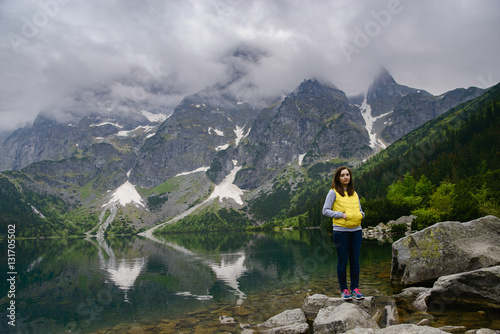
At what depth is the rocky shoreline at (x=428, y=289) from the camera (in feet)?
32.2

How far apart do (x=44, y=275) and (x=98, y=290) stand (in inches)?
770

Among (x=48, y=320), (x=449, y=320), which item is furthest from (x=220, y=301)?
(x=449, y=320)

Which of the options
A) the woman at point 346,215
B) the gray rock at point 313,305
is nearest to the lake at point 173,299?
the gray rock at point 313,305

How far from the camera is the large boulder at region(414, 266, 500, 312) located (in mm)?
11445

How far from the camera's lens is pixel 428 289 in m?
14.4

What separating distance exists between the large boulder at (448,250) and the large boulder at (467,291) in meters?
4.89

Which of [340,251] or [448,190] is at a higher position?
[448,190]

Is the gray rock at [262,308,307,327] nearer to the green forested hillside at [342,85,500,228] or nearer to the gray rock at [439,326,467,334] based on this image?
the gray rock at [439,326,467,334]

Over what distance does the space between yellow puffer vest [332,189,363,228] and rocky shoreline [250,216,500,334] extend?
3.05 meters

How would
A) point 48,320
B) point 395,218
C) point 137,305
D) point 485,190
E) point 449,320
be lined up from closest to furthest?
point 449,320
point 48,320
point 137,305
point 485,190
point 395,218

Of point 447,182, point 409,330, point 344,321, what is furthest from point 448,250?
point 447,182

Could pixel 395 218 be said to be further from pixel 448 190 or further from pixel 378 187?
pixel 378 187

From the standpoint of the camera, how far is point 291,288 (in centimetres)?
2348

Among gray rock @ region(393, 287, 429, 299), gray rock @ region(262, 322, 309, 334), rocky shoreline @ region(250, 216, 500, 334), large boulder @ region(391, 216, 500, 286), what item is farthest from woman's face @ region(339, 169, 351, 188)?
large boulder @ region(391, 216, 500, 286)
